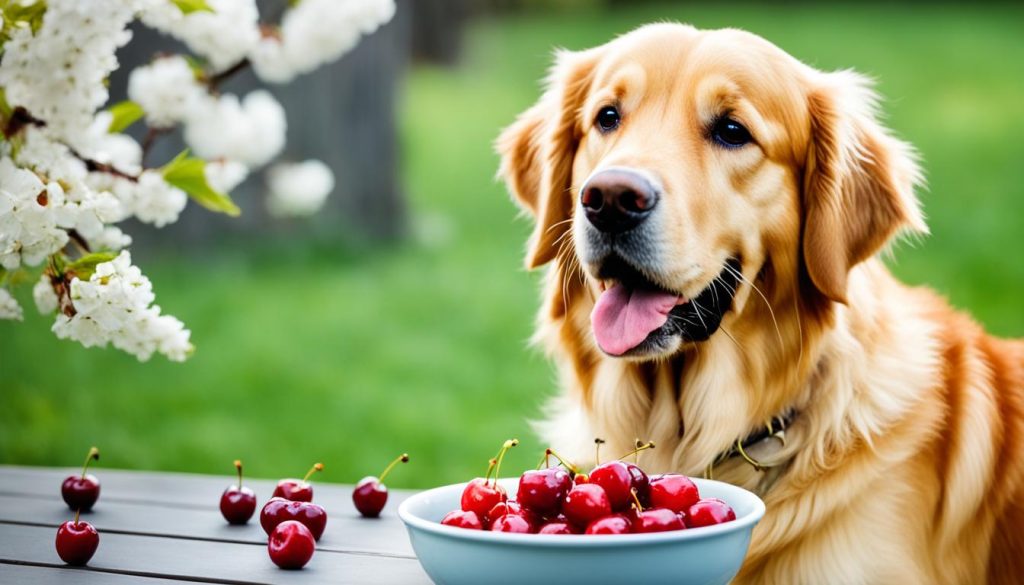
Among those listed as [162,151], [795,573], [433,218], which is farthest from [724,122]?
[433,218]

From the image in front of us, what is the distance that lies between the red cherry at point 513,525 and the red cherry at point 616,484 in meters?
0.14

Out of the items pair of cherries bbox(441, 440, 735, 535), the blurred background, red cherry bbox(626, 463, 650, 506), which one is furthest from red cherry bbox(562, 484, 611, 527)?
the blurred background

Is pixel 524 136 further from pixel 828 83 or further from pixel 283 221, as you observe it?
pixel 283 221

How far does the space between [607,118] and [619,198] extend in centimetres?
46

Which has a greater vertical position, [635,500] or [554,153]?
[554,153]

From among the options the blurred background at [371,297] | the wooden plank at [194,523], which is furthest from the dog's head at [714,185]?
the blurred background at [371,297]

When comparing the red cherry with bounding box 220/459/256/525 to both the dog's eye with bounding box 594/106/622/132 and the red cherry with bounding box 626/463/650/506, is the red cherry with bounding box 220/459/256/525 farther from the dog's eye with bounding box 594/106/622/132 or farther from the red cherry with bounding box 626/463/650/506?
the dog's eye with bounding box 594/106/622/132

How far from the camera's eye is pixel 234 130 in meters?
3.12

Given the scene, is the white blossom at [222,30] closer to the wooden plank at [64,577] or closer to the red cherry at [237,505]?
the red cherry at [237,505]

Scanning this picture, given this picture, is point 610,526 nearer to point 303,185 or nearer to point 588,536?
point 588,536

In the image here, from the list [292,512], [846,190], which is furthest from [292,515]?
[846,190]

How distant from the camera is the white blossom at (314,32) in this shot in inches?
115

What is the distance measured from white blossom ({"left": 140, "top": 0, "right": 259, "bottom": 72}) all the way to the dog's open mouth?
3.44ft

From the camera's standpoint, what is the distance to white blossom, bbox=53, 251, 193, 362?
2188 millimetres
